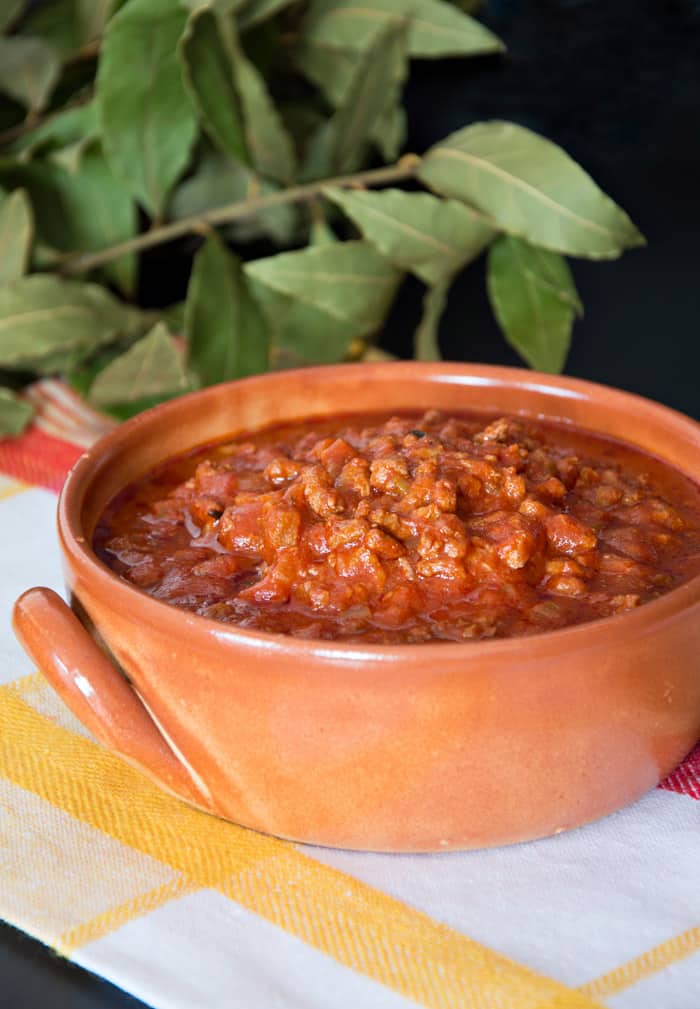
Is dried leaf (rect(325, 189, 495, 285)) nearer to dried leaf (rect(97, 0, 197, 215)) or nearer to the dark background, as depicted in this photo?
dried leaf (rect(97, 0, 197, 215))

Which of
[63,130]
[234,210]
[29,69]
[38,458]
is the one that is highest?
[29,69]

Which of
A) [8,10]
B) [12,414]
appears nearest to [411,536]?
[12,414]

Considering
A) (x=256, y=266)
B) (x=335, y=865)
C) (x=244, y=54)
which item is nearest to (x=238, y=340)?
(x=256, y=266)

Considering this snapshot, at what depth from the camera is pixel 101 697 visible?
130 cm

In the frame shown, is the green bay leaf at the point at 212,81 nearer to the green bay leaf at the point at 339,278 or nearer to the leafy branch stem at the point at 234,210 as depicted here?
the leafy branch stem at the point at 234,210

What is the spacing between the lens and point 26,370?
8.18 feet

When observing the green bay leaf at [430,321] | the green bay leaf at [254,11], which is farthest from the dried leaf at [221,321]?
the green bay leaf at [254,11]

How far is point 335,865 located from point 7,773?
0.38 meters

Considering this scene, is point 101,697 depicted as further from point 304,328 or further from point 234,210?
point 234,210

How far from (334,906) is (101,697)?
0.99 ft

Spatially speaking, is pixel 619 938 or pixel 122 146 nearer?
pixel 619 938

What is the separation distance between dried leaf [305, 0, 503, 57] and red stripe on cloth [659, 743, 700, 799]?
1.24 metres

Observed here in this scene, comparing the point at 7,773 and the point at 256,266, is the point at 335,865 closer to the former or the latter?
the point at 7,773

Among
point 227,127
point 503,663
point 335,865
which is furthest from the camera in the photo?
point 227,127
